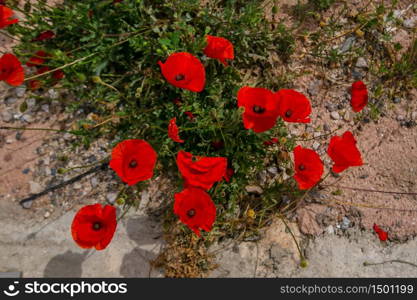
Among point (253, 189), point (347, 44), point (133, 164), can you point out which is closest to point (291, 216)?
point (253, 189)

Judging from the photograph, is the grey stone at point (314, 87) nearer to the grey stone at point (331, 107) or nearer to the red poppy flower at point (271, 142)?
the grey stone at point (331, 107)

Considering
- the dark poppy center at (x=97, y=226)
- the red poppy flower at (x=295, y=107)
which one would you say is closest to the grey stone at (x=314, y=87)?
the red poppy flower at (x=295, y=107)

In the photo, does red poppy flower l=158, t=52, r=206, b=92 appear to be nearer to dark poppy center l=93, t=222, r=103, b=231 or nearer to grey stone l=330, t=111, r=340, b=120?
dark poppy center l=93, t=222, r=103, b=231

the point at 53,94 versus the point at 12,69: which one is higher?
the point at 53,94

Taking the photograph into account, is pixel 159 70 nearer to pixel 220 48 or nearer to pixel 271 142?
pixel 220 48

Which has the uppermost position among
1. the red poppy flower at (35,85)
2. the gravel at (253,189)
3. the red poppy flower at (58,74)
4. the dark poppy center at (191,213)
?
the red poppy flower at (58,74)
